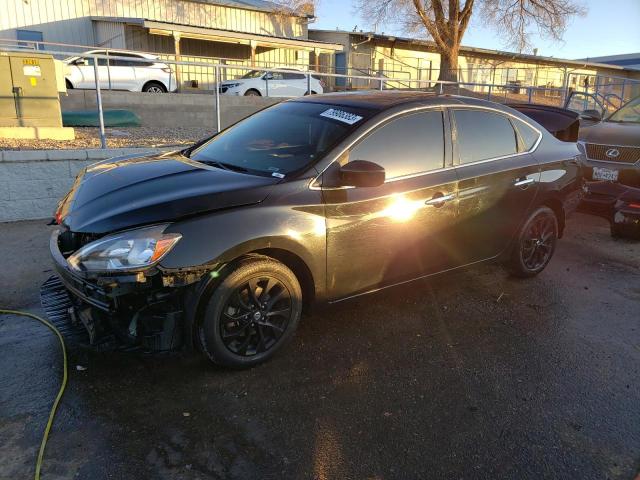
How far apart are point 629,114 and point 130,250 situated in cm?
828

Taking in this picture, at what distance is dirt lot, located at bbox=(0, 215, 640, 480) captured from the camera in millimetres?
2430

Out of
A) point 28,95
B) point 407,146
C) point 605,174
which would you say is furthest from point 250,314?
point 28,95

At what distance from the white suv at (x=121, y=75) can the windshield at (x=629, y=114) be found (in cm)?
1093

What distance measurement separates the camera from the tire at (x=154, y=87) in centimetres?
1627

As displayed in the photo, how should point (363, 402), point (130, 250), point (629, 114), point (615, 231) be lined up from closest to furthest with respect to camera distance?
point (130, 250)
point (363, 402)
point (615, 231)
point (629, 114)

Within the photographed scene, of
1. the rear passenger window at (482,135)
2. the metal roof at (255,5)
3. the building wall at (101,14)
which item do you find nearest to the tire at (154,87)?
the building wall at (101,14)

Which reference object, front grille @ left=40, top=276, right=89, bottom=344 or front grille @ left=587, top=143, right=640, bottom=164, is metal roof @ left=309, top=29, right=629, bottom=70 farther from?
front grille @ left=40, top=276, right=89, bottom=344

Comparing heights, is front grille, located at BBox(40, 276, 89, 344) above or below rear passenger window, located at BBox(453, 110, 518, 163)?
below

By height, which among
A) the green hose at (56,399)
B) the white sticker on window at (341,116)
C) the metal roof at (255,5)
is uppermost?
the metal roof at (255,5)

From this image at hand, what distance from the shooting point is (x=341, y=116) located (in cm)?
368

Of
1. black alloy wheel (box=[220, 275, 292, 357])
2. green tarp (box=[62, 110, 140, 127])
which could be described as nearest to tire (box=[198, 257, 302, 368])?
black alloy wheel (box=[220, 275, 292, 357])

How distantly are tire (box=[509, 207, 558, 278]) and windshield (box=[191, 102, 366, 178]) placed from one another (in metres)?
2.07

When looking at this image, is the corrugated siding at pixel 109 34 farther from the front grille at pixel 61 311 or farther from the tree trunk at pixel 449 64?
the front grille at pixel 61 311

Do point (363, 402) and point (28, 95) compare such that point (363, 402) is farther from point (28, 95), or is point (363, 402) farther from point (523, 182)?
point (28, 95)
